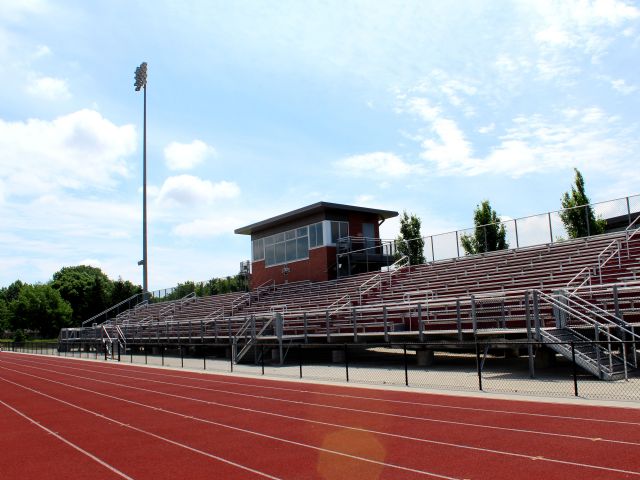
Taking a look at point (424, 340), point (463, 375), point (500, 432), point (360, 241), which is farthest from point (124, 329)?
point (500, 432)

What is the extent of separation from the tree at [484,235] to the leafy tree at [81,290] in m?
48.0

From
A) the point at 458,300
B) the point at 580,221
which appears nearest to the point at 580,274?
the point at 458,300

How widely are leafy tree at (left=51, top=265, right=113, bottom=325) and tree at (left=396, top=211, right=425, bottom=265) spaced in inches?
1604

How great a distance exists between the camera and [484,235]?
35.7 meters

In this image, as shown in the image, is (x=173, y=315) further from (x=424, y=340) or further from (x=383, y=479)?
(x=383, y=479)

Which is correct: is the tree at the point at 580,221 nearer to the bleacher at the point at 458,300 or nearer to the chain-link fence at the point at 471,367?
the bleacher at the point at 458,300

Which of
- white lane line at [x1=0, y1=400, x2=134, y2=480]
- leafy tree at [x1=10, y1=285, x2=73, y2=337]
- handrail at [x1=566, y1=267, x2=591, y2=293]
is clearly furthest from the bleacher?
leafy tree at [x1=10, y1=285, x2=73, y2=337]

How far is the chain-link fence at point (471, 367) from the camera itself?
14.9 meters

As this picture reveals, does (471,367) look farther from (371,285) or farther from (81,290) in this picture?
(81,290)

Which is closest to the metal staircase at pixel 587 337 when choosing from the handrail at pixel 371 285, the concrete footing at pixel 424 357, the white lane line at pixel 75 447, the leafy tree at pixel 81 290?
the concrete footing at pixel 424 357

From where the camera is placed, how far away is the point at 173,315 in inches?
1847

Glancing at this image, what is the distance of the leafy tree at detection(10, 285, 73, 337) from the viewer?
7288 centimetres

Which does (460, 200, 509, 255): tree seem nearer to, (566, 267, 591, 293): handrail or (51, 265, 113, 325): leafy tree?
(566, 267, 591, 293): handrail

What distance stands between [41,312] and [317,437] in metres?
72.2
